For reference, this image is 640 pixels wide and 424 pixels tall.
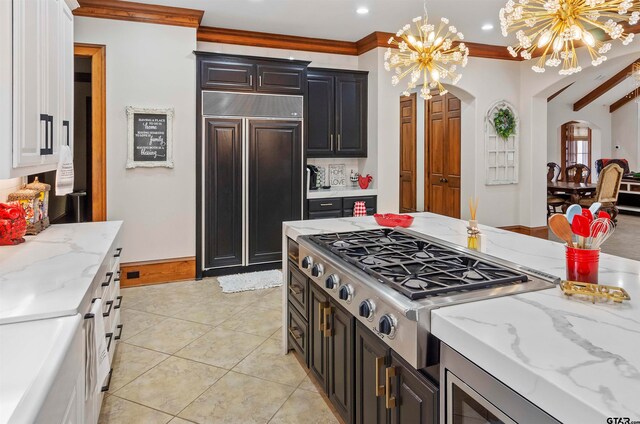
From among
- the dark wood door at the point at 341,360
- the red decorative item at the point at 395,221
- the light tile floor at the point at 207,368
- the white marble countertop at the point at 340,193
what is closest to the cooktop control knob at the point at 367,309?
the dark wood door at the point at 341,360

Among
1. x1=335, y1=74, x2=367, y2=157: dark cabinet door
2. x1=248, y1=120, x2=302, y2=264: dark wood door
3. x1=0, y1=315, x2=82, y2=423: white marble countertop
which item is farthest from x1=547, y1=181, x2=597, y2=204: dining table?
x1=0, y1=315, x2=82, y2=423: white marble countertop

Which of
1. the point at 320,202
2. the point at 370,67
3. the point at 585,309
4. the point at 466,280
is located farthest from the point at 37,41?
the point at 370,67

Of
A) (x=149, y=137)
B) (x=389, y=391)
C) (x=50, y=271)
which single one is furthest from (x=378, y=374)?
(x=149, y=137)

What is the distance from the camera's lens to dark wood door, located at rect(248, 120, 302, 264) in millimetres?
4996

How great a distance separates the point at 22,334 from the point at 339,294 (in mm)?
1166

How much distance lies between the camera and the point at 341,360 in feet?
6.76

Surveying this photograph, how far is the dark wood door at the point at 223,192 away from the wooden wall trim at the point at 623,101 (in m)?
12.3

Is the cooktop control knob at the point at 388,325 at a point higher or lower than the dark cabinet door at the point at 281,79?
lower

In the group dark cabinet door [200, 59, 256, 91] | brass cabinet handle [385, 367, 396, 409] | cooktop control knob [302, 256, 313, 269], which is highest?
dark cabinet door [200, 59, 256, 91]

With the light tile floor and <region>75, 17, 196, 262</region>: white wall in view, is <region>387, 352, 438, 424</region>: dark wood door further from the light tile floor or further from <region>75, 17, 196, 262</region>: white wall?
<region>75, 17, 196, 262</region>: white wall

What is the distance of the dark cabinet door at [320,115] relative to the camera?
5.48 metres

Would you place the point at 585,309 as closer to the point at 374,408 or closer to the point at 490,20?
the point at 374,408

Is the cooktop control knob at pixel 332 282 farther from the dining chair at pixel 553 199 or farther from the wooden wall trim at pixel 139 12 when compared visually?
the dining chair at pixel 553 199

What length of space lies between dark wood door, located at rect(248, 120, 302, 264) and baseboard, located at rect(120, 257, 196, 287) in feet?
2.34
